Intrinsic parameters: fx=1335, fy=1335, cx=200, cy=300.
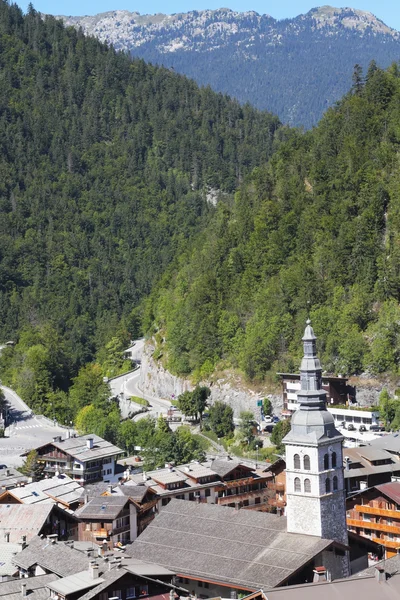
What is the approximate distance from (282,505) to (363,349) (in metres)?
37.6

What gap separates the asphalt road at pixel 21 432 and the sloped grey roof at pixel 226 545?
127ft

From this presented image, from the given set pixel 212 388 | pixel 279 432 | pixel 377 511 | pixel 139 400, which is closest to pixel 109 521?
pixel 377 511

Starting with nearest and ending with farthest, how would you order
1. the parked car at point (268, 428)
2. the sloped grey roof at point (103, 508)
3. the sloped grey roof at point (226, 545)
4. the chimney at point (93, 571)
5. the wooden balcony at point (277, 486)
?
the chimney at point (93, 571), the sloped grey roof at point (226, 545), the sloped grey roof at point (103, 508), the wooden balcony at point (277, 486), the parked car at point (268, 428)

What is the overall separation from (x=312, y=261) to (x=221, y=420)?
22674mm

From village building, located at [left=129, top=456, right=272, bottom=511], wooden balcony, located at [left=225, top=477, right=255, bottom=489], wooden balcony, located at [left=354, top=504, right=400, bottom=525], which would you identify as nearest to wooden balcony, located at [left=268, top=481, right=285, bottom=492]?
village building, located at [left=129, top=456, right=272, bottom=511]

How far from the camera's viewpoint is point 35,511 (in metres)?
69.8

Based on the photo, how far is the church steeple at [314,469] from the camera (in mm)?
61062

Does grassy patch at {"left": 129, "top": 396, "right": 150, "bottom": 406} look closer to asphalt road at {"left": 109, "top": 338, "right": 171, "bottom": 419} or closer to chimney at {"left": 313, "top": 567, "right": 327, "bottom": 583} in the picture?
asphalt road at {"left": 109, "top": 338, "right": 171, "bottom": 419}

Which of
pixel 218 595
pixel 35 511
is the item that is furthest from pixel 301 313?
pixel 218 595

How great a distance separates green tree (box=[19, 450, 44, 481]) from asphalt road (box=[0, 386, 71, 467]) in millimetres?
9833

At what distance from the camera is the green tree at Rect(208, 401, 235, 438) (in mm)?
109125

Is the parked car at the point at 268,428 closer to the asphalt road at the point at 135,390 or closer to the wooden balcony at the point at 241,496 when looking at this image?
the asphalt road at the point at 135,390

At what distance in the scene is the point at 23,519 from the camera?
69500 millimetres

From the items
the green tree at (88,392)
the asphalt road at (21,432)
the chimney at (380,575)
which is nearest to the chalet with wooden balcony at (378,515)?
the chimney at (380,575)
